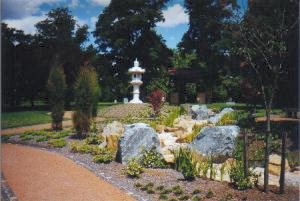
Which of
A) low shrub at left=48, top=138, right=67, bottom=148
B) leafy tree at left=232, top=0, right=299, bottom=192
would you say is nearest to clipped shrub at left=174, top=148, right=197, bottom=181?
leafy tree at left=232, top=0, right=299, bottom=192

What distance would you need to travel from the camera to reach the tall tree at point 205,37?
3638cm

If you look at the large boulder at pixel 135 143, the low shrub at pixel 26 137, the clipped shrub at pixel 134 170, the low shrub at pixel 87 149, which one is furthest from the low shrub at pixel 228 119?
the low shrub at pixel 26 137

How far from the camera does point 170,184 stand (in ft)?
31.1

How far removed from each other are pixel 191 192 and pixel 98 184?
2.26 m

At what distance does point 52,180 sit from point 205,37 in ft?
107

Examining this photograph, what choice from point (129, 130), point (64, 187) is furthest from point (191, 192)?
point (129, 130)

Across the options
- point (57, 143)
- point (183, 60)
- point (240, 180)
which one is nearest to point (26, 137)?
point (57, 143)

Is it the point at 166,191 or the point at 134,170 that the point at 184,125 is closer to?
the point at 134,170

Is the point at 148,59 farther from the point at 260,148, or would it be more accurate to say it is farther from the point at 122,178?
the point at 122,178

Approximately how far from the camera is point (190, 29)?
42.3 m

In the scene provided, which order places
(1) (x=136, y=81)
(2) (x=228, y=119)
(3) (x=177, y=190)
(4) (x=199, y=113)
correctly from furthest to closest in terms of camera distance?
(1) (x=136, y=81), (4) (x=199, y=113), (2) (x=228, y=119), (3) (x=177, y=190)

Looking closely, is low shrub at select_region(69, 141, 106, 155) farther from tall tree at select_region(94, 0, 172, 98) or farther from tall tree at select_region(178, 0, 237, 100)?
tall tree at select_region(94, 0, 172, 98)

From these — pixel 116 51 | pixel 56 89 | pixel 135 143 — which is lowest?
pixel 135 143

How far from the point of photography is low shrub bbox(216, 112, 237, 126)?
17.6 m
